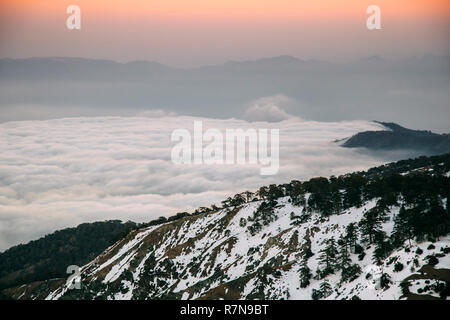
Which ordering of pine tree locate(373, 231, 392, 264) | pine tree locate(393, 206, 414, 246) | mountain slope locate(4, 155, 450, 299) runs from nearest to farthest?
mountain slope locate(4, 155, 450, 299), pine tree locate(373, 231, 392, 264), pine tree locate(393, 206, 414, 246)

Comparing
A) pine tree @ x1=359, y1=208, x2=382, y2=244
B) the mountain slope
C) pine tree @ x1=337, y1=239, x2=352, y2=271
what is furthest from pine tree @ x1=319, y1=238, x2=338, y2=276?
pine tree @ x1=359, y1=208, x2=382, y2=244

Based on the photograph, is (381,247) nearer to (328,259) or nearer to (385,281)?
(328,259)

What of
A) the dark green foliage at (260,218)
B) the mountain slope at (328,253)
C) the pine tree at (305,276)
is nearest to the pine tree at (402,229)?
the mountain slope at (328,253)

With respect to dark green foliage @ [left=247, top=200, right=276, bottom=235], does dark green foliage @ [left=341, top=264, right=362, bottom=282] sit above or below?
above

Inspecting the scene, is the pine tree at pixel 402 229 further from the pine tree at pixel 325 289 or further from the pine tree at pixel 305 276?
the pine tree at pixel 305 276

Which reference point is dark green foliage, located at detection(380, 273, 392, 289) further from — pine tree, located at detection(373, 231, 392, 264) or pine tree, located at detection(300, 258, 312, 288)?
pine tree, located at detection(300, 258, 312, 288)
